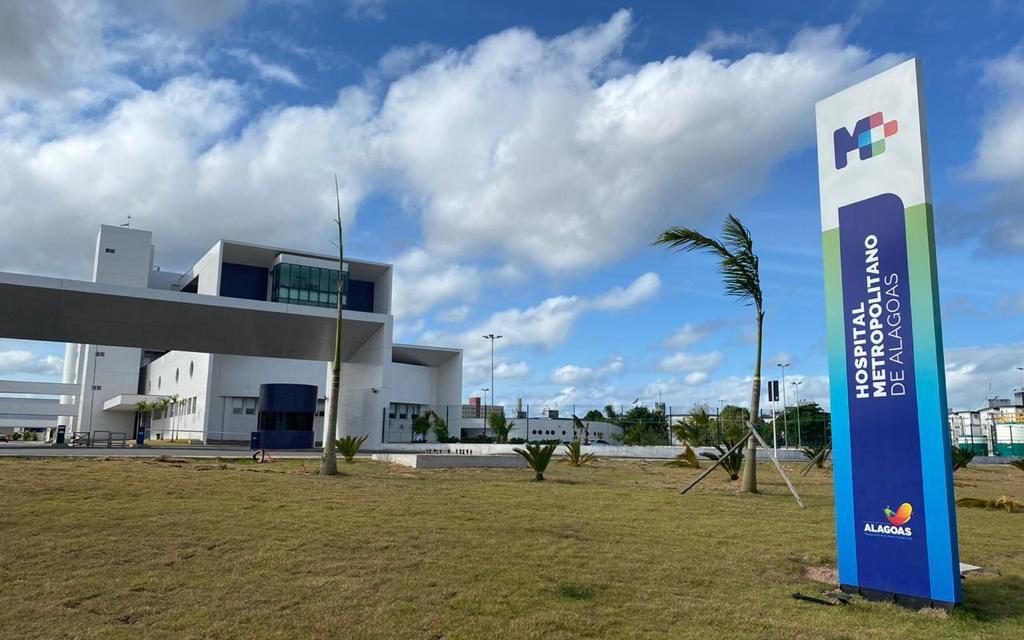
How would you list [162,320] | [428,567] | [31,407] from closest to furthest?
[428,567]
[162,320]
[31,407]

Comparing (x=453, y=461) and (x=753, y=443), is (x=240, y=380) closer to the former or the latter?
(x=453, y=461)

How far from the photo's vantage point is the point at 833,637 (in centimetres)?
524

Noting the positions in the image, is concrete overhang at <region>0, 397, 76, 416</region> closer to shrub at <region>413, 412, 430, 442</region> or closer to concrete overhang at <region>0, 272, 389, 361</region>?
shrub at <region>413, 412, 430, 442</region>

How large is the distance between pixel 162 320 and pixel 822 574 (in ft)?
102

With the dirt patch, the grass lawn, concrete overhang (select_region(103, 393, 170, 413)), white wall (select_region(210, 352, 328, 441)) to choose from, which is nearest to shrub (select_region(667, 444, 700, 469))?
the grass lawn

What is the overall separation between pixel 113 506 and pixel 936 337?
9.14m

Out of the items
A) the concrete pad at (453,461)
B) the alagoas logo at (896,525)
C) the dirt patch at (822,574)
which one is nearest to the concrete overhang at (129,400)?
the concrete pad at (453,461)

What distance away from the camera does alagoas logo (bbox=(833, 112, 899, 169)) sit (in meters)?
6.55

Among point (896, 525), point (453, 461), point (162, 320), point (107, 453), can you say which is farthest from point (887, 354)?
point (162, 320)

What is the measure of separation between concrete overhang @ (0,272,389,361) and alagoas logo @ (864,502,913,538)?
92.7 feet

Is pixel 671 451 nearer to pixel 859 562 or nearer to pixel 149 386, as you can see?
pixel 859 562

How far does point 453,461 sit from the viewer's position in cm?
1878

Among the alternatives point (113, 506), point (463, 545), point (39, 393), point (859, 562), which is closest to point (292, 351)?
point (113, 506)

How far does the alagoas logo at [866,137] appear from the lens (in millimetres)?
6551
